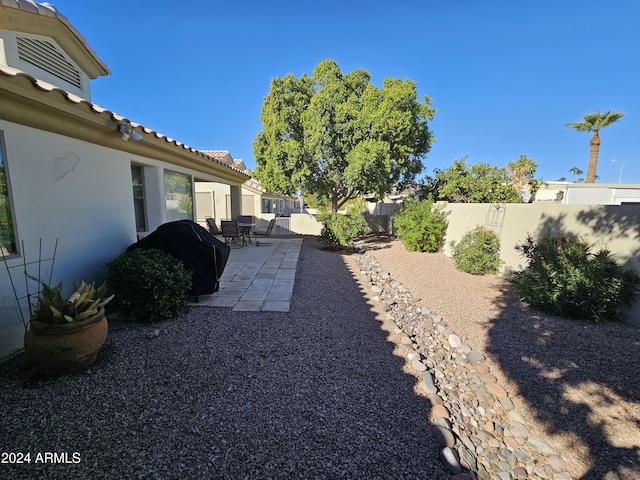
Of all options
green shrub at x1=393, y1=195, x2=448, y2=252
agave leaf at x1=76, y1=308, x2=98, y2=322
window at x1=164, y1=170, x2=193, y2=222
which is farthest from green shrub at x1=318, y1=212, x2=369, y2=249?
agave leaf at x1=76, y1=308, x2=98, y2=322

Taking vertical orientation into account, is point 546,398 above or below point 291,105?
below

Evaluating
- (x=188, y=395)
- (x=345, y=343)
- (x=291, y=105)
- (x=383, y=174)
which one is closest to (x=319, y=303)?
(x=345, y=343)

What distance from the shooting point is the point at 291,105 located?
12.0m

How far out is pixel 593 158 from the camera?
62.7 ft

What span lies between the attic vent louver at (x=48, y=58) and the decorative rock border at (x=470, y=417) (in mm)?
7698

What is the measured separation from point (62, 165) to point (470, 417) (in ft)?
18.1

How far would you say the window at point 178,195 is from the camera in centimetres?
645

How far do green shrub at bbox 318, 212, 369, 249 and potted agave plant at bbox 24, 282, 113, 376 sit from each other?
825 cm

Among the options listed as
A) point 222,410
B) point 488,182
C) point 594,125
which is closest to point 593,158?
point 594,125

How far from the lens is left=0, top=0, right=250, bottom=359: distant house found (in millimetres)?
2973

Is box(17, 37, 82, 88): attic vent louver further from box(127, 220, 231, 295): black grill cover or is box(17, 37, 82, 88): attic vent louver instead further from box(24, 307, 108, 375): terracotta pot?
box(24, 307, 108, 375): terracotta pot

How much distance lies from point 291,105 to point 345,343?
1108cm

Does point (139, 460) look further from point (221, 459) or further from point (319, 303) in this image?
point (319, 303)

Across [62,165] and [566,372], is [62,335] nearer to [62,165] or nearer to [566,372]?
[62,165]
